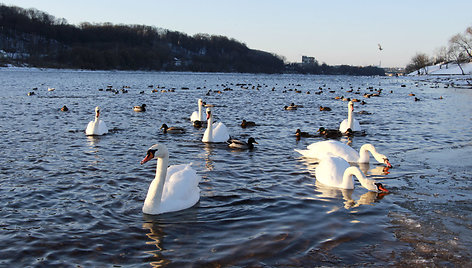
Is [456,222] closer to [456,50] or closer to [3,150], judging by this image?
[3,150]

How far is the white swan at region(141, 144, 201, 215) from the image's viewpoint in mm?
6586

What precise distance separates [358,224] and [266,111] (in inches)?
684

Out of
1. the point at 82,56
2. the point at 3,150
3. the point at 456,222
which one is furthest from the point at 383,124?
the point at 82,56

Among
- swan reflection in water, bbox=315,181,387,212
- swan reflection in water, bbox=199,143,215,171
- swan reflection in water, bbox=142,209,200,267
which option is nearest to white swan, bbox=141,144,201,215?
swan reflection in water, bbox=142,209,200,267

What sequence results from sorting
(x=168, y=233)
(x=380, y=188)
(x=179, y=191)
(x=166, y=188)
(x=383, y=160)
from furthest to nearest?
(x=383, y=160) < (x=380, y=188) < (x=166, y=188) < (x=179, y=191) < (x=168, y=233)

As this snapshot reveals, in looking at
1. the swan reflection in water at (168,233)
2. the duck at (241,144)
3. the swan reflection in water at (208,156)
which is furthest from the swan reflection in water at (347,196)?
the duck at (241,144)

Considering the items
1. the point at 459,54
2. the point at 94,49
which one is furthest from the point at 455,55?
the point at 94,49

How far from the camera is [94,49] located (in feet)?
470

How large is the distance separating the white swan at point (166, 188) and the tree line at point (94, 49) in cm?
10728

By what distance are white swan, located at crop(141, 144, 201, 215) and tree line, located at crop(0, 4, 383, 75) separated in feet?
352

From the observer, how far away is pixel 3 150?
11102 mm

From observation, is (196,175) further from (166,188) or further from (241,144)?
(241,144)

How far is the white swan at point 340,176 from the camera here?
7914 mm

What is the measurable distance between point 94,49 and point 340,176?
481ft
